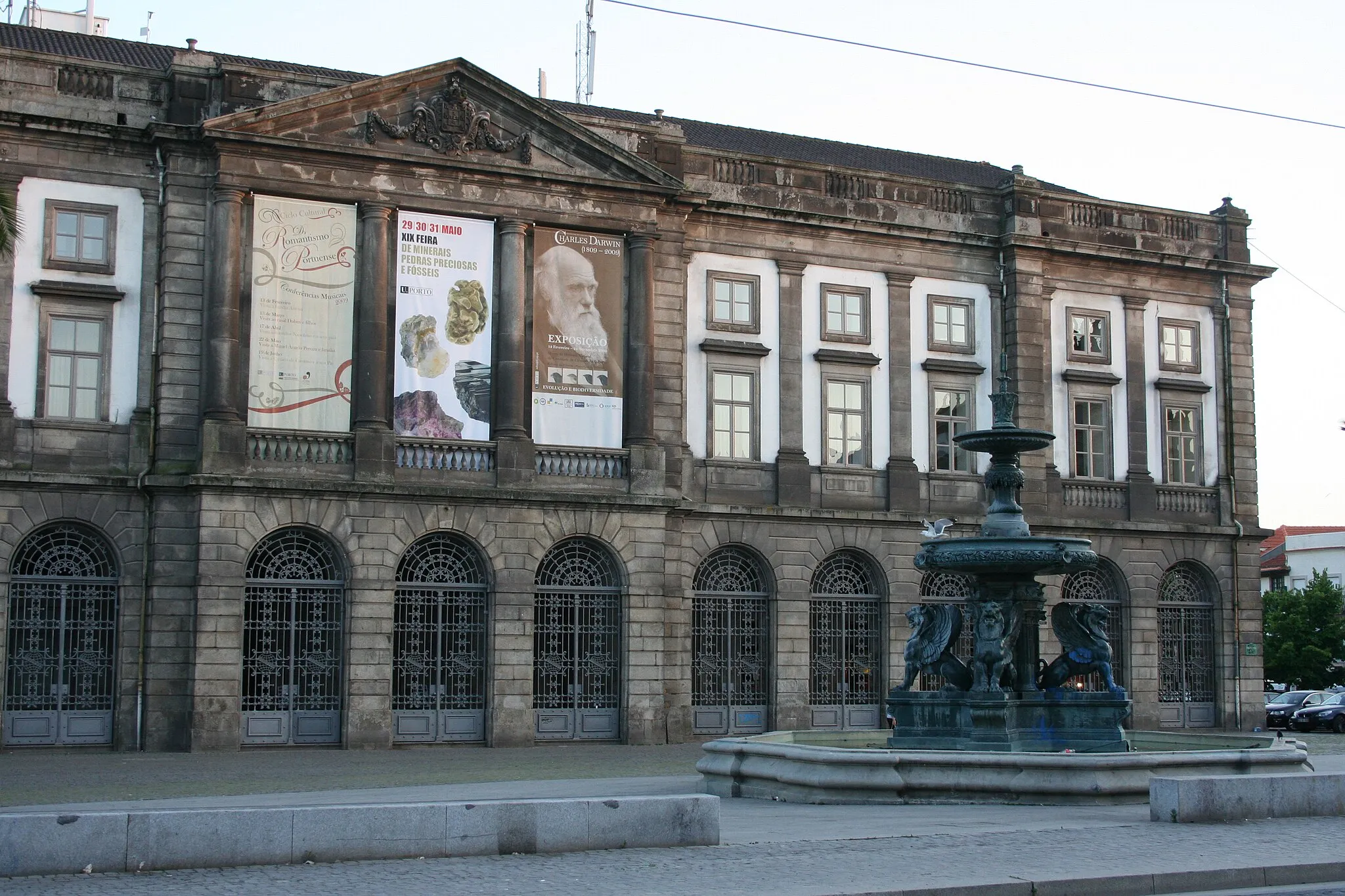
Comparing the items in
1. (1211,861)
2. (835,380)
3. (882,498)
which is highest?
(835,380)

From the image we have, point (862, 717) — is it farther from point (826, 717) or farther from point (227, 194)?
point (227, 194)

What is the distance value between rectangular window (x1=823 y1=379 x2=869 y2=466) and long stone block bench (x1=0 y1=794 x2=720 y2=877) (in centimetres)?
2359

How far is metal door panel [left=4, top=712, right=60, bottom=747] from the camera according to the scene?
30344mm

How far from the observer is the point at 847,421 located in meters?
38.1

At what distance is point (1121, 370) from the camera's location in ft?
135

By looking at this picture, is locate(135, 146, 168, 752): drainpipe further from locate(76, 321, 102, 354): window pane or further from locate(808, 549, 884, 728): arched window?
locate(808, 549, 884, 728): arched window

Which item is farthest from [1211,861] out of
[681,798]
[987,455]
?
[987,455]

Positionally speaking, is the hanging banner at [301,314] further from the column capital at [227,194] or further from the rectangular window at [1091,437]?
the rectangular window at [1091,437]

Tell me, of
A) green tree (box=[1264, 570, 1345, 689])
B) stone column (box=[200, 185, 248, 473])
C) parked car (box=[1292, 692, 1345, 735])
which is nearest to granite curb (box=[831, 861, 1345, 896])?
stone column (box=[200, 185, 248, 473])

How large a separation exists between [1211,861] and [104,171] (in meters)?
24.8

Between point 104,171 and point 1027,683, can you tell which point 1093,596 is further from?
point 104,171

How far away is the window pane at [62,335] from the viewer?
31422mm

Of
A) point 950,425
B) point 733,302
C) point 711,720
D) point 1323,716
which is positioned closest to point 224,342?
point 733,302

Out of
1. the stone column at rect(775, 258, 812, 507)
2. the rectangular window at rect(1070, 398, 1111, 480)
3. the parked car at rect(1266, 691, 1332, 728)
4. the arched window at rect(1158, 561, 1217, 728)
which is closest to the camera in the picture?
the stone column at rect(775, 258, 812, 507)
